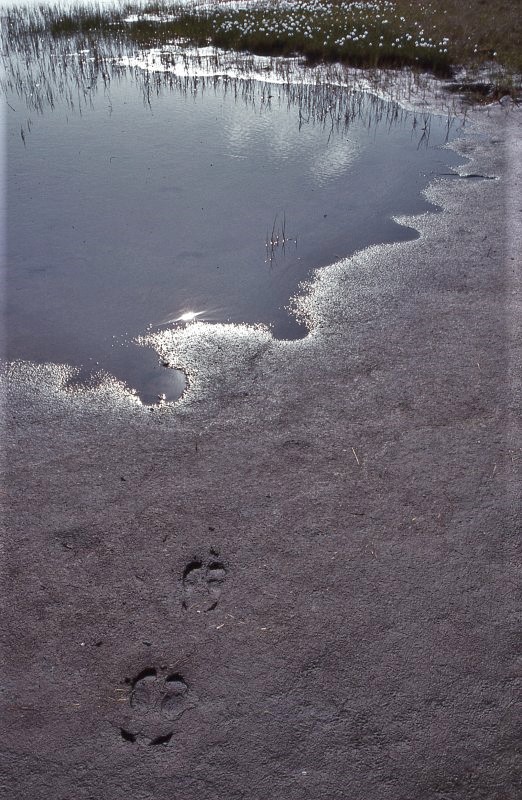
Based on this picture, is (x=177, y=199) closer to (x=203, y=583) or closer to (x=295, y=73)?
(x=203, y=583)

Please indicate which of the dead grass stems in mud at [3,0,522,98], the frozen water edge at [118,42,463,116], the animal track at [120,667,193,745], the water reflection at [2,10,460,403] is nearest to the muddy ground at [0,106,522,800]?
the animal track at [120,667,193,745]

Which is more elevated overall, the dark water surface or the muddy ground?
the dark water surface

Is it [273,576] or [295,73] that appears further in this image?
[295,73]

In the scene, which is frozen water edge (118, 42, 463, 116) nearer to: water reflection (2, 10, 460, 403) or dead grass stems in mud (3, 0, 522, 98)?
water reflection (2, 10, 460, 403)

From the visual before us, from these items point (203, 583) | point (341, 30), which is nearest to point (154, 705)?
point (203, 583)

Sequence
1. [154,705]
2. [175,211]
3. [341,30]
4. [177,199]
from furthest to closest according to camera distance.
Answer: [341,30], [177,199], [175,211], [154,705]

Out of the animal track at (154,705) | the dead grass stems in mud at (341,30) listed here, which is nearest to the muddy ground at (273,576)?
the animal track at (154,705)

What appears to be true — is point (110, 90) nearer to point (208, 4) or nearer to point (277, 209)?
point (277, 209)
